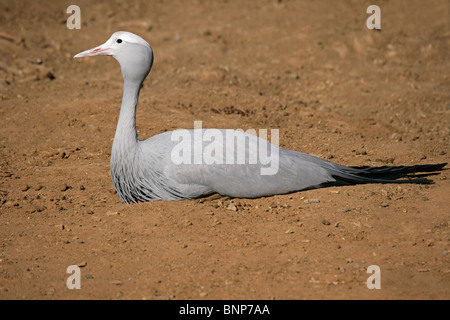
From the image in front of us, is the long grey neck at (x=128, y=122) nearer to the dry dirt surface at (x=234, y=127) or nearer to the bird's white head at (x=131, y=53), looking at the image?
the bird's white head at (x=131, y=53)

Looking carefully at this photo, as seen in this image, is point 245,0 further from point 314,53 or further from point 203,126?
point 203,126

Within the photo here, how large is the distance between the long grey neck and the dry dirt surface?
0.64 m

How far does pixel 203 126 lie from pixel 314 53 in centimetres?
377

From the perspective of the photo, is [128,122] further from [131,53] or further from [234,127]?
[234,127]

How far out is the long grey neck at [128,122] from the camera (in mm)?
5850

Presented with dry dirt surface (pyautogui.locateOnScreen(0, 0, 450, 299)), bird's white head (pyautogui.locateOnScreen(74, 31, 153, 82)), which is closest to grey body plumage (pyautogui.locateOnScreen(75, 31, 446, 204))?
bird's white head (pyautogui.locateOnScreen(74, 31, 153, 82))

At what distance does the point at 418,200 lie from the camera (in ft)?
18.4

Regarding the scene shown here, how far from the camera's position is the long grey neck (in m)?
5.85

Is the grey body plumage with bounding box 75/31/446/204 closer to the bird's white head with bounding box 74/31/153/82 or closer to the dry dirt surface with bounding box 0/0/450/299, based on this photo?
the bird's white head with bounding box 74/31/153/82

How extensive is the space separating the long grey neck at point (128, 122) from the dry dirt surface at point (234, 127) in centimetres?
64

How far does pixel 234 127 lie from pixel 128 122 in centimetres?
216

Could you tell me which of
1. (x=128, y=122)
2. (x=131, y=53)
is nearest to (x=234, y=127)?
(x=128, y=122)

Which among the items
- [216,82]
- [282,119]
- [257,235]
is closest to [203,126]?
[282,119]

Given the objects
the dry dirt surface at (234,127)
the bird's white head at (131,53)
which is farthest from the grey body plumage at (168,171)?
the dry dirt surface at (234,127)
